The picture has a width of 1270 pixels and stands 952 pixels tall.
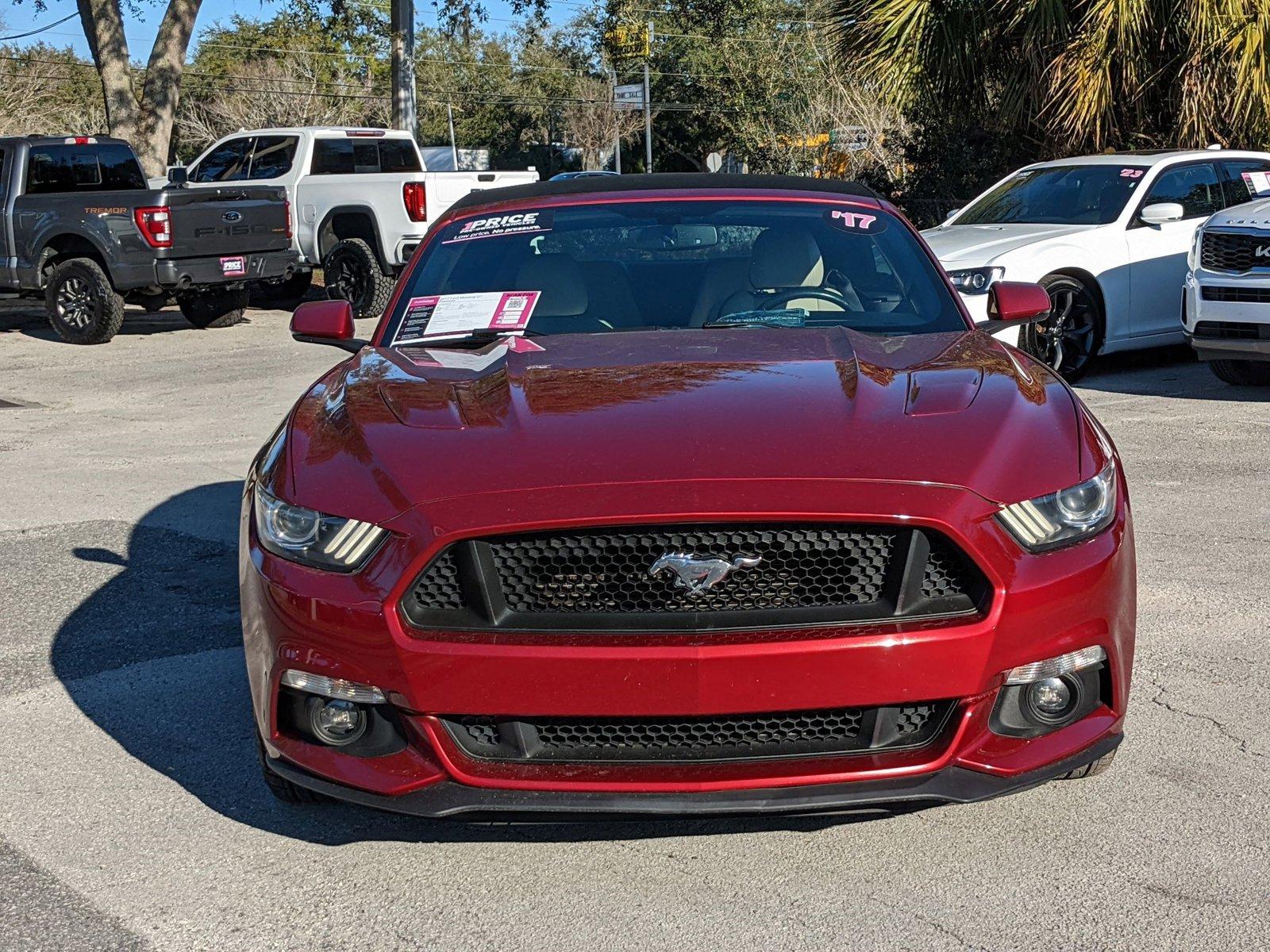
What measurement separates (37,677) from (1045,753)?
3240 millimetres

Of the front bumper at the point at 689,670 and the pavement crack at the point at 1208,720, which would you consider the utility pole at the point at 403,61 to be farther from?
the front bumper at the point at 689,670

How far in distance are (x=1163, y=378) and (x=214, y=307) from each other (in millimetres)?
10621

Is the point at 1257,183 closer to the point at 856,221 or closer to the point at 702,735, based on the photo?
the point at 856,221

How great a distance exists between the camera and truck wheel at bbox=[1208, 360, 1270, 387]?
10211 millimetres

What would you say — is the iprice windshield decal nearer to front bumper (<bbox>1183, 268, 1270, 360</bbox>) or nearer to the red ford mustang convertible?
the red ford mustang convertible

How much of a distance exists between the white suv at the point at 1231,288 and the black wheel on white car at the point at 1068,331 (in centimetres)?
81

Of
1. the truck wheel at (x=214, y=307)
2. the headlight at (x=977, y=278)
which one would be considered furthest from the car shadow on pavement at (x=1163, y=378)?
the truck wheel at (x=214, y=307)

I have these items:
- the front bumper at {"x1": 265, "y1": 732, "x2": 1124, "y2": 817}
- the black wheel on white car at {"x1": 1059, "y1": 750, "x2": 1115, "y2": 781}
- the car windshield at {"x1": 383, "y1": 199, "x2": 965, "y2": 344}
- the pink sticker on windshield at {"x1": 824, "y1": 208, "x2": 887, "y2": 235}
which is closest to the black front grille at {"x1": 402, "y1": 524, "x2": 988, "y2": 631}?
the front bumper at {"x1": 265, "y1": 732, "x2": 1124, "y2": 817}

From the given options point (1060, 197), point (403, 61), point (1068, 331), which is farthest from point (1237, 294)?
point (403, 61)

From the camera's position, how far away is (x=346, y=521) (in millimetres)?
3193

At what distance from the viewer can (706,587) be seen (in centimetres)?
302

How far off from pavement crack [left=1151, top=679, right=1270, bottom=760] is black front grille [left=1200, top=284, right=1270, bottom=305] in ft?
18.3

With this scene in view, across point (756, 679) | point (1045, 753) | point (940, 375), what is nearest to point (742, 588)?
point (756, 679)

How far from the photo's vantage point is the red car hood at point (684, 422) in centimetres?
317
